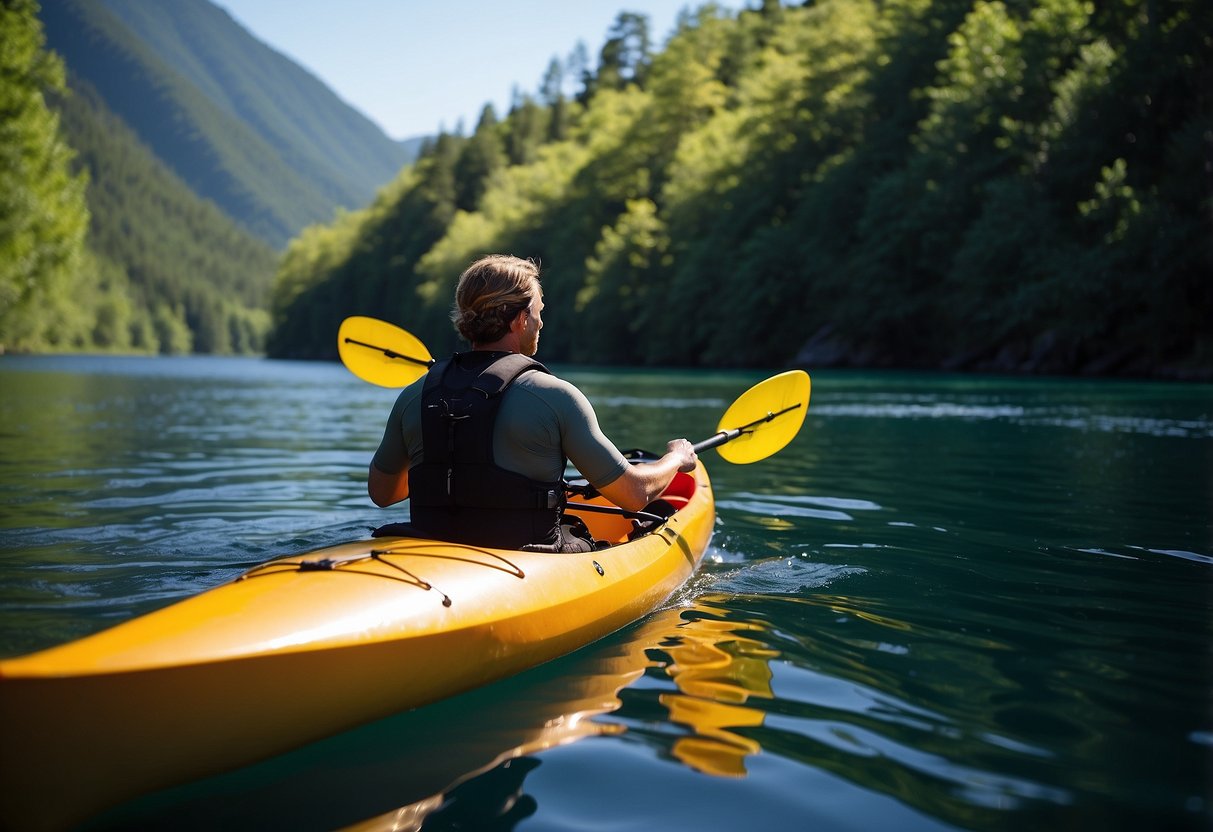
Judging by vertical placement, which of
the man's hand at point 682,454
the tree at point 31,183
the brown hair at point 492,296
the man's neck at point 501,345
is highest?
the tree at point 31,183

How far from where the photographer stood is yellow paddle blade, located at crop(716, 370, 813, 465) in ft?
19.9

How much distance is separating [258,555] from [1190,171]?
23.7m

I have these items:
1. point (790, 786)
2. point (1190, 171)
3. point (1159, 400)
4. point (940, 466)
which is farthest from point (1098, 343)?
point (790, 786)

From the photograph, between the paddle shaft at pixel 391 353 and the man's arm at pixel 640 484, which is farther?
the paddle shaft at pixel 391 353

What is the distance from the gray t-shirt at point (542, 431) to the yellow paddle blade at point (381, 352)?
64.1 inches

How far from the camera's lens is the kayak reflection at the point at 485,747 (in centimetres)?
246

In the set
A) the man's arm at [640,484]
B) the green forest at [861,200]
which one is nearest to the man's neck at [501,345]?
the man's arm at [640,484]

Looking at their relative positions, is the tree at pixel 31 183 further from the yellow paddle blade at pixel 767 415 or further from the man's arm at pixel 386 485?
the man's arm at pixel 386 485

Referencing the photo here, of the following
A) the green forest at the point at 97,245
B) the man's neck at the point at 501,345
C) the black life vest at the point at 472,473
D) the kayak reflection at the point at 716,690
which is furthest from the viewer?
the green forest at the point at 97,245

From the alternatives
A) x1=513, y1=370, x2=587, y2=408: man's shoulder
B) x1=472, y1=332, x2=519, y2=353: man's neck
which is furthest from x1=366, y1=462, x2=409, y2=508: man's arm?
x1=513, y1=370, x2=587, y2=408: man's shoulder

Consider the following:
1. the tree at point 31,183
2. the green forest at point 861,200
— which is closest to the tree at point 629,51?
the green forest at point 861,200

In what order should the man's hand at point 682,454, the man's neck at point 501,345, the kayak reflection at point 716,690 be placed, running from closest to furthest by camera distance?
the kayak reflection at point 716,690, the man's neck at point 501,345, the man's hand at point 682,454

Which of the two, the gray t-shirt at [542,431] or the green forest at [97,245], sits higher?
the green forest at [97,245]

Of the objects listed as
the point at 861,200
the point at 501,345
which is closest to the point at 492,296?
the point at 501,345
